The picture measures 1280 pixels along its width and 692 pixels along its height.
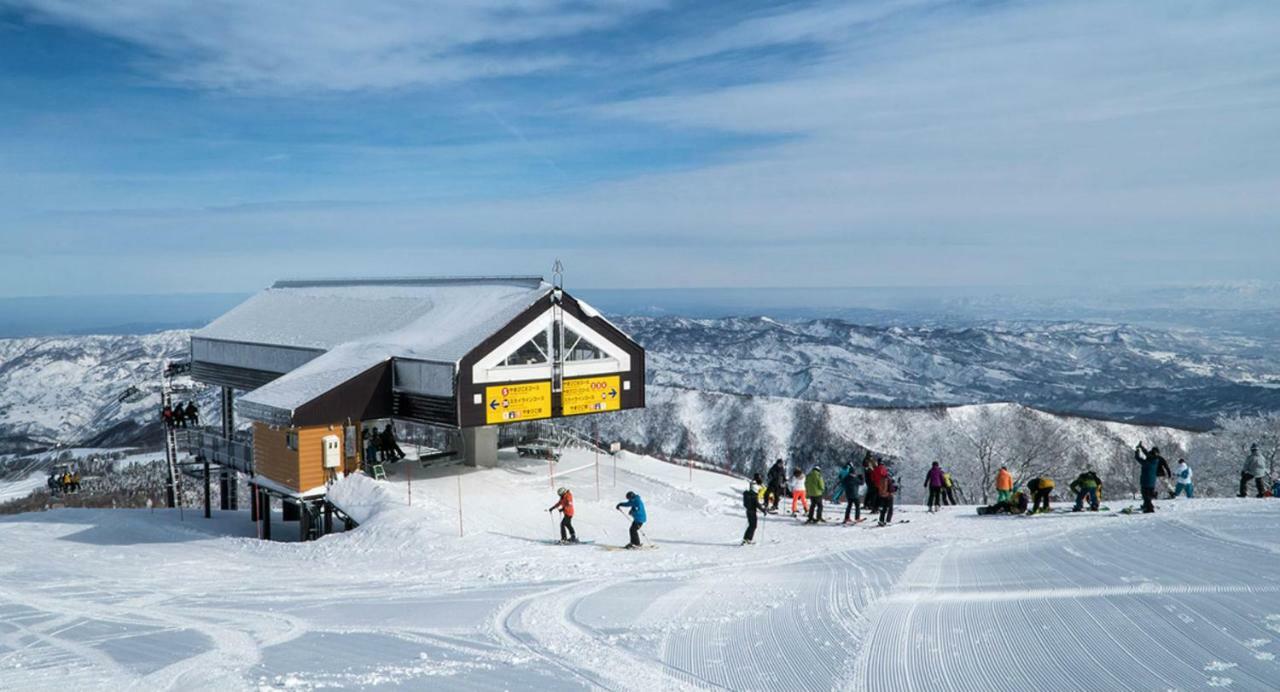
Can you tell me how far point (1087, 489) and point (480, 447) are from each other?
16.8 m

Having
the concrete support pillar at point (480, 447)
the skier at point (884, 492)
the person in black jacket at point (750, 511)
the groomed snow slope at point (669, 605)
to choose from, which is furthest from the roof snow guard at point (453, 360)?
the skier at point (884, 492)

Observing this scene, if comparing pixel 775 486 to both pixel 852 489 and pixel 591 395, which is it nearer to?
pixel 852 489

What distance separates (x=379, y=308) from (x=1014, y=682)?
87.5 ft

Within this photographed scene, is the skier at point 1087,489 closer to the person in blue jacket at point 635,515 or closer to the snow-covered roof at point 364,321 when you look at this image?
the person in blue jacket at point 635,515

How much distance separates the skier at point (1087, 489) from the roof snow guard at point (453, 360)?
13622 mm

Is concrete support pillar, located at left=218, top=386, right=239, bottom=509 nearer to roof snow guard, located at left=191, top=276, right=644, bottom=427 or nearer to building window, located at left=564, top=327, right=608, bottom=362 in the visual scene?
roof snow guard, located at left=191, top=276, right=644, bottom=427

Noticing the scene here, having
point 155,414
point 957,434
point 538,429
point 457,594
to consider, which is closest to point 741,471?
point 957,434

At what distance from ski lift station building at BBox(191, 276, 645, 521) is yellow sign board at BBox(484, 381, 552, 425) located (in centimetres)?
3

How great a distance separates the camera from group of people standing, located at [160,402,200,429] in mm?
34875

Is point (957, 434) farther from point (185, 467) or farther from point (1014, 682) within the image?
point (1014, 682)

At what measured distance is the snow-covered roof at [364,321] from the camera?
81.5 feet

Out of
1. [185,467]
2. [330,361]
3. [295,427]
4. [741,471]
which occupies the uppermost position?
[330,361]

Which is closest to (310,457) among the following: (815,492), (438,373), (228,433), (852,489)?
(438,373)

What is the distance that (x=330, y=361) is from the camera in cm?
2644
